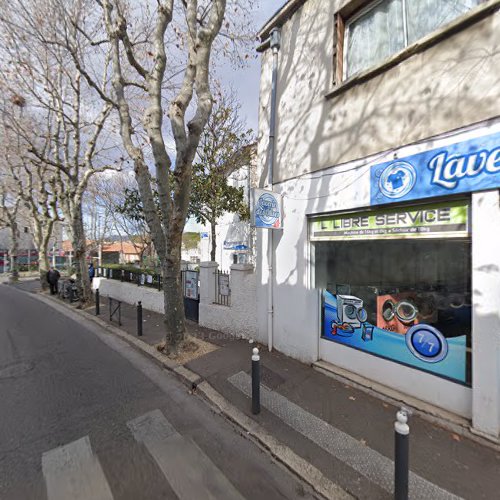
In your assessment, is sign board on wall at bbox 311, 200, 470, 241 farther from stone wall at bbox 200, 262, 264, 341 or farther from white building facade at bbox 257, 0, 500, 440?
stone wall at bbox 200, 262, 264, 341

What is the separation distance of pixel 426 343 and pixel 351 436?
159 cm

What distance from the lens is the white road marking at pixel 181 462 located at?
240 centimetres

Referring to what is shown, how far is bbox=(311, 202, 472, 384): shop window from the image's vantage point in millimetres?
3342

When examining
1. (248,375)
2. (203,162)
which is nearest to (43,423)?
(248,375)

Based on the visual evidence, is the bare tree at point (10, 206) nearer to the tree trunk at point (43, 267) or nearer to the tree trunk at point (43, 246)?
the tree trunk at point (43, 246)

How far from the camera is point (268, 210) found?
5.16 meters

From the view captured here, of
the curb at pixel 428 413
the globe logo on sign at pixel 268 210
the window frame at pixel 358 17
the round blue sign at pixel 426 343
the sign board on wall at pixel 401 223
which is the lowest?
the curb at pixel 428 413

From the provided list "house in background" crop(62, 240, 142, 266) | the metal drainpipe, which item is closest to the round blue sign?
the metal drainpipe

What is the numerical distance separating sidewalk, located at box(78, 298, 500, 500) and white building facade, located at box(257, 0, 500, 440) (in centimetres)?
40

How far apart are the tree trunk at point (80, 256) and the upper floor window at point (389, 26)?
11.0 m

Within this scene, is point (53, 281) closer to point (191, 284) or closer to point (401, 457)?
point (191, 284)

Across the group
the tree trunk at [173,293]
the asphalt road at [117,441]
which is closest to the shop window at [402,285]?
the asphalt road at [117,441]

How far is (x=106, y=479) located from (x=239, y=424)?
147 centimetres

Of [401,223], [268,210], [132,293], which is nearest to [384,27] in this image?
[401,223]
